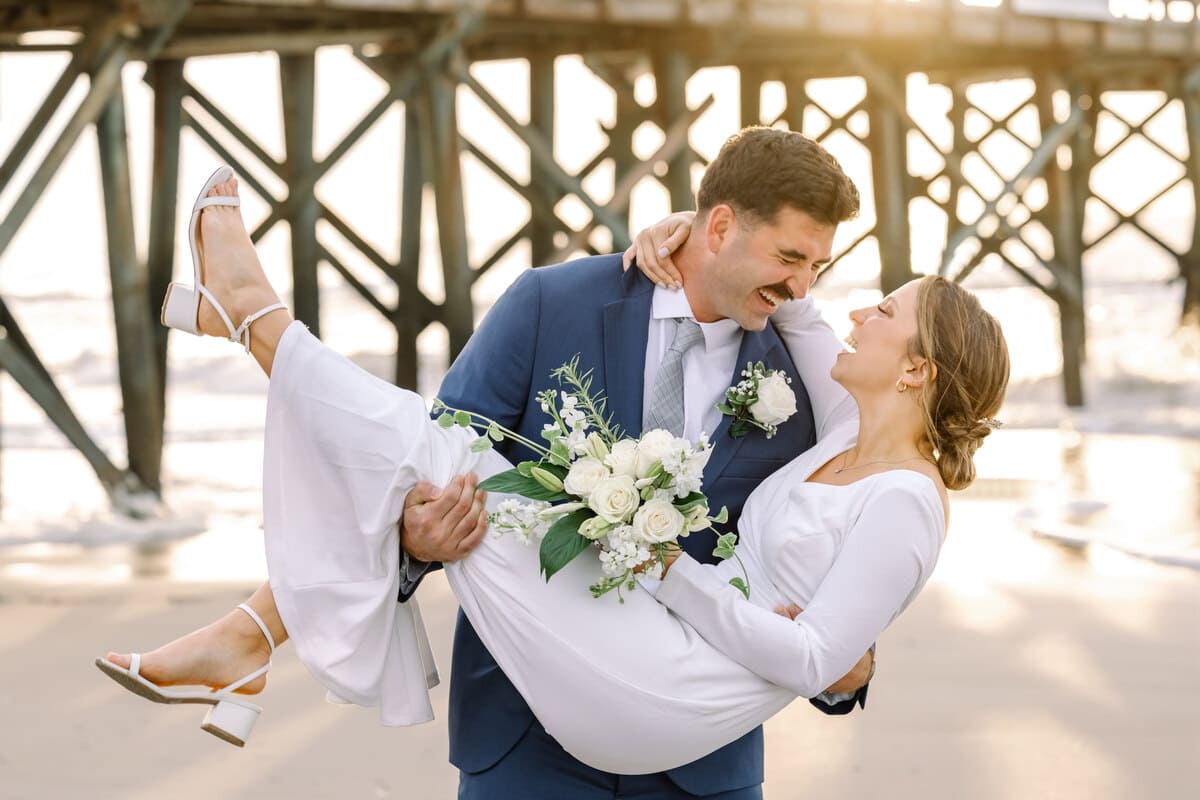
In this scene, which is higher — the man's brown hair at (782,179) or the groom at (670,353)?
the man's brown hair at (782,179)

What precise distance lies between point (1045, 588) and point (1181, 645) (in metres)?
0.98

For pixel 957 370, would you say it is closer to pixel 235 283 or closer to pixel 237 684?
pixel 235 283

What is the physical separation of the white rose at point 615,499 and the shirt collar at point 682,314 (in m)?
0.58

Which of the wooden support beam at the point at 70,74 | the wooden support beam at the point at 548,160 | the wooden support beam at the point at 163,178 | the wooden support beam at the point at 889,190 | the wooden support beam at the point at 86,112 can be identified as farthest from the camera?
the wooden support beam at the point at 889,190

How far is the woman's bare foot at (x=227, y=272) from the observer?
8.09 feet

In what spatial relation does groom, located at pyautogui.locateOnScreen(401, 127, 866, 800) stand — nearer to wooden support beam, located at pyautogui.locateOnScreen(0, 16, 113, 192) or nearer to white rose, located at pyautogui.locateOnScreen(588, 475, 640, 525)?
white rose, located at pyautogui.locateOnScreen(588, 475, 640, 525)

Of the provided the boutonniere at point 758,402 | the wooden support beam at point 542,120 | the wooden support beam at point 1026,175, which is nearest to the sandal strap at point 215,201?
the boutonniere at point 758,402

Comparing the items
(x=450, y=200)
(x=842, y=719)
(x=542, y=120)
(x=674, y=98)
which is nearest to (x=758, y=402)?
(x=842, y=719)

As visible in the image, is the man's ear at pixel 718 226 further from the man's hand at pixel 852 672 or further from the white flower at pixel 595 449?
the man's hand at pixel 852 672

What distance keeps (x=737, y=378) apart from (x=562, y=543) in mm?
603

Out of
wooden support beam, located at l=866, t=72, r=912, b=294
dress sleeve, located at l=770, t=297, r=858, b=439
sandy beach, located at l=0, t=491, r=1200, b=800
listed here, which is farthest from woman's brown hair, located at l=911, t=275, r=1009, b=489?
wooden support beam, located at l=866, t=72, r=912, b=294

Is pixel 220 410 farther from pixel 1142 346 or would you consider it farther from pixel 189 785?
pixel 189 785

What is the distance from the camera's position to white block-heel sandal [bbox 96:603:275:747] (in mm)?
2498

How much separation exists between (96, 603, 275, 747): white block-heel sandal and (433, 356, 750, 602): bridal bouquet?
0.57 m
